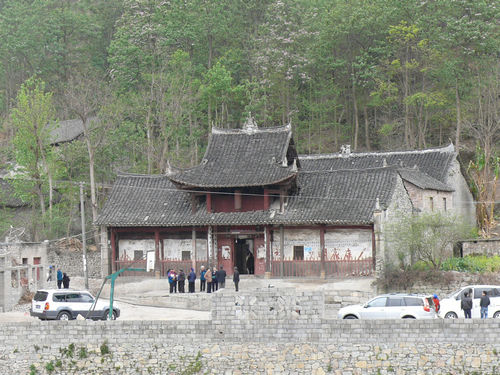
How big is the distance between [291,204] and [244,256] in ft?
12.6

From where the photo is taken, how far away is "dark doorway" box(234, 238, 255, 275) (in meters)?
41.9

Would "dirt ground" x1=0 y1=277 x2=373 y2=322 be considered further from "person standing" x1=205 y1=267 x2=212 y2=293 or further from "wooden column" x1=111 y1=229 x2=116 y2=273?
"wooden column" x1=111 y1=229 x2=116 y2=273

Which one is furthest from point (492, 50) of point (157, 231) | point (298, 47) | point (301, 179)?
point (157, 231)

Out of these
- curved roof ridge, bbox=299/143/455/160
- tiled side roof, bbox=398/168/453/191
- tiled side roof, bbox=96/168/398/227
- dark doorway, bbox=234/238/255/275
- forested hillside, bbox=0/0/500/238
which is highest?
forested hillside, bbox=0/0/500/238

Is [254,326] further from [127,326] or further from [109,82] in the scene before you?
[109,82]

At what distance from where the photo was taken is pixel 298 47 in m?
62.9

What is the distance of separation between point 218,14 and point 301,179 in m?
30.2

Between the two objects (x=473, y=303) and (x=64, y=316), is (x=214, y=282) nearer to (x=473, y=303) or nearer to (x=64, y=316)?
(x=64, y=316)

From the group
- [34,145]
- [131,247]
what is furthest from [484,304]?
[34,145]

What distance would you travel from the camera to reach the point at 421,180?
146 ft

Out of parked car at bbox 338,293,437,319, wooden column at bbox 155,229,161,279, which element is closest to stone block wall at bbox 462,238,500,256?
parked car at bbox 338,293,437,319

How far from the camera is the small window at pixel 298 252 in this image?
1583 inches

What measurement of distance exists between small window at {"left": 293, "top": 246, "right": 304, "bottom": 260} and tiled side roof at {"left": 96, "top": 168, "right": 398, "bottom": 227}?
157cm

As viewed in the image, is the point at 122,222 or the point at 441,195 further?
the point at 441,195
